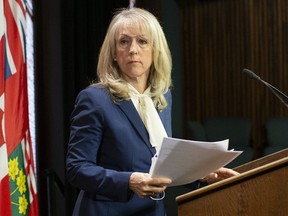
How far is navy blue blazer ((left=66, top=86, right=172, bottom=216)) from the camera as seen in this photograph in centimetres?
181

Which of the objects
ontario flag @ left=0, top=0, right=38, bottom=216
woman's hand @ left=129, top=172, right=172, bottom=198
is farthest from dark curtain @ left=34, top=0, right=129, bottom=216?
woman's hand @ left=129, top=172, right=172, bottom=198

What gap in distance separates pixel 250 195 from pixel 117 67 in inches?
29.0

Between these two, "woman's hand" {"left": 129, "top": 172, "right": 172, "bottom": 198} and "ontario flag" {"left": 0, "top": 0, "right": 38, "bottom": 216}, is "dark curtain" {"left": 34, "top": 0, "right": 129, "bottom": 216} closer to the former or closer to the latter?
"ontario flag" {"left": 0, "top": 0, "right": 38, "bottom": 216}

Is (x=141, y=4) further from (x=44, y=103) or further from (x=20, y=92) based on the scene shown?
(x=20, y=92)

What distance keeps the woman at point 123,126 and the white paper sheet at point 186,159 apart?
5 centimetres

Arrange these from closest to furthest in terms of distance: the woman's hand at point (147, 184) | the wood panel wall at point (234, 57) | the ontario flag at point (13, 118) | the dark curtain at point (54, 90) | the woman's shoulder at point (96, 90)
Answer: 1. the woman's hand at point (147, 184)
2. the woman's shoulder at point (96, 90)
3. the ontario flag at point (13, 118)
4. the dark curtain at point (54, 90)
5. the wood panel wall at point (234, 57)

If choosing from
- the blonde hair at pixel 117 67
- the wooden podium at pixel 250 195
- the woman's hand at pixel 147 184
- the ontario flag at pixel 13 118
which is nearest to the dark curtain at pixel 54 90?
the ontario flag at pixel 13 118

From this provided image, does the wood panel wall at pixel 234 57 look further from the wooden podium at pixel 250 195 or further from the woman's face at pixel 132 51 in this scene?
the wooden podium at pixel 250 195

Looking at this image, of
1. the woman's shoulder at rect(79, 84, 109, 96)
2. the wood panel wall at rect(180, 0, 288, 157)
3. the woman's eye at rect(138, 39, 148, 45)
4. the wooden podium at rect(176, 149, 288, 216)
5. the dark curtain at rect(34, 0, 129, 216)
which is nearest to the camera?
the wooden podium at rect(176, 149, 288, 216)

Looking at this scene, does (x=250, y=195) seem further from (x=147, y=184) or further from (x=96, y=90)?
(x=96, y=90)

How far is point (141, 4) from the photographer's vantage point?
6.28m

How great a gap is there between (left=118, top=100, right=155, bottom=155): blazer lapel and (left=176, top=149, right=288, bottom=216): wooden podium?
1.25ft

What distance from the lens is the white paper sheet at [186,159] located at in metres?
1.60

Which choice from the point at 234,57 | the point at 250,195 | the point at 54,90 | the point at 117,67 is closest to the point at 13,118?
the point at 117,67
